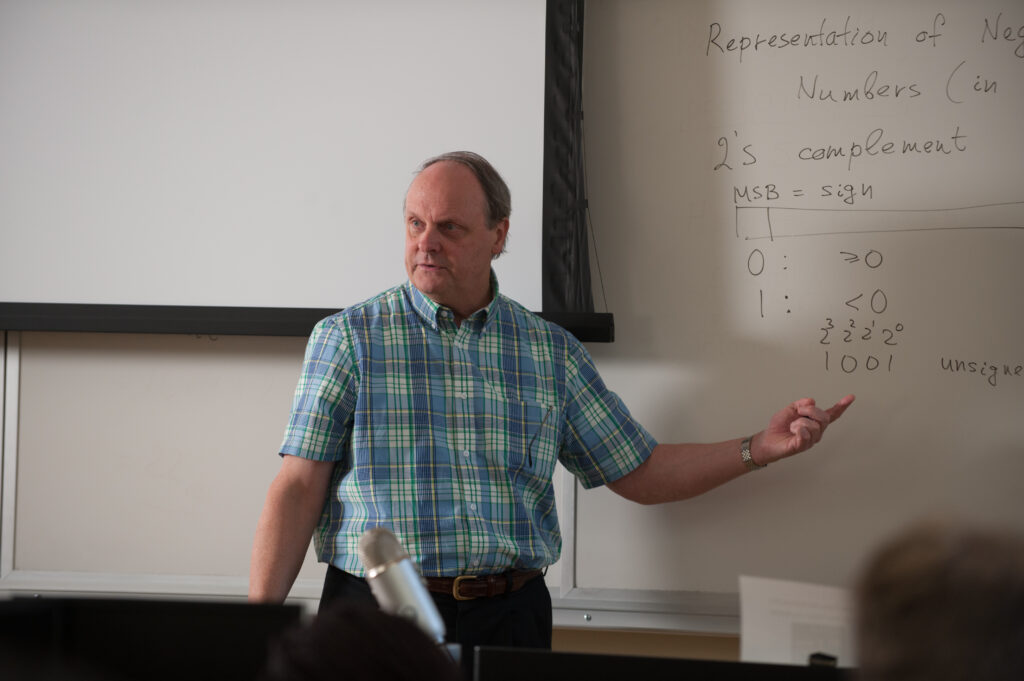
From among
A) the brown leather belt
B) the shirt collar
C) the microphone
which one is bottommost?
the brown leather belt

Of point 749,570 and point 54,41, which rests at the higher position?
point 54,41

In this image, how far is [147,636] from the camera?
37.3 inches

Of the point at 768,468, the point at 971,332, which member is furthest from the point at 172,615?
the point at 971,332

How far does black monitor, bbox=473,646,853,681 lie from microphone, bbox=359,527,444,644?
79 mm

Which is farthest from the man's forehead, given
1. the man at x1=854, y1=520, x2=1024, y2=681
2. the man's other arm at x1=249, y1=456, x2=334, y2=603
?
the man at x1=854, y1=520, x2=1024, y2=681

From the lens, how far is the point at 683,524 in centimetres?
228

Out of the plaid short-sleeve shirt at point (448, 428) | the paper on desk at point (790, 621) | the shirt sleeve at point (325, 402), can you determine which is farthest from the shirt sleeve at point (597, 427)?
the paper on desk at point (790, 621)

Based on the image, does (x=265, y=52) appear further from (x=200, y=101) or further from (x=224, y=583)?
(x=224, y=583)

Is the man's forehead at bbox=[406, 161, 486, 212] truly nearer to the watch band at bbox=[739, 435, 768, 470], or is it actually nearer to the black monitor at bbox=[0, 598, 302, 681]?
the watch band at bbox=[739, 435, 768, 470]

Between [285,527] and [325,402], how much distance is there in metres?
0.27

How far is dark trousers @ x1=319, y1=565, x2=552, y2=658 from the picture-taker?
190 cm

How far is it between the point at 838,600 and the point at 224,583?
69.4 inches

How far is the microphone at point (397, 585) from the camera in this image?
95cm

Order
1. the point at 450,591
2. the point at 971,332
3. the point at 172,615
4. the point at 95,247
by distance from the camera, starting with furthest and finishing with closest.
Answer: the point at 95,247 → the point at 971,332 → the point at 450,591 → the point at 172,615
